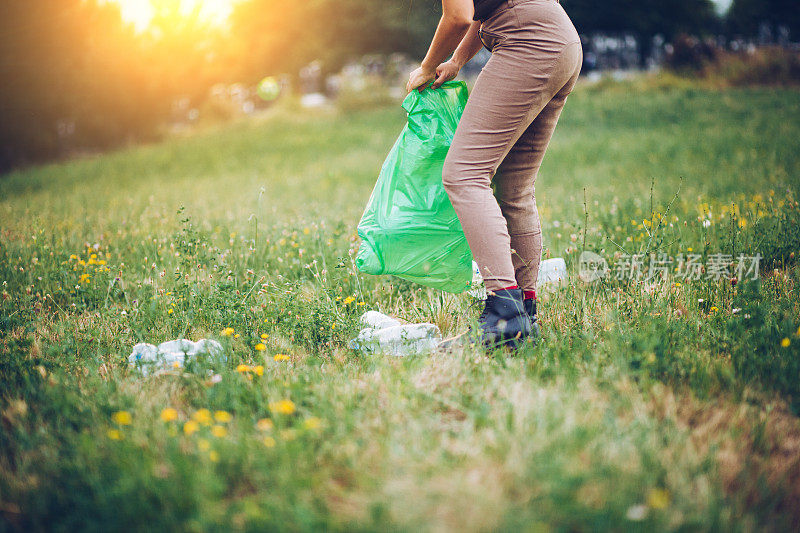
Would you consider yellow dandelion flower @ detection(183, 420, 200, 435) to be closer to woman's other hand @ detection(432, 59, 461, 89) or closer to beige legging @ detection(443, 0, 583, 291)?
beige legging @ detection(443, 0, 583, 291)

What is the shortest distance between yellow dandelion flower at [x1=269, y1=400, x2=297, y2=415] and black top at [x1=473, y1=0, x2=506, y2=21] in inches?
64.0

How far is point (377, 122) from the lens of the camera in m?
13.2

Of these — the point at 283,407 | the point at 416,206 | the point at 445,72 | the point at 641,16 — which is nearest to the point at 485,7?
the point at 445,72

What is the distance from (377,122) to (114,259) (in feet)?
32.9

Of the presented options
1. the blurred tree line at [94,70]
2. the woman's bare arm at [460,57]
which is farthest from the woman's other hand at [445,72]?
the blurred tree line at [94,70]

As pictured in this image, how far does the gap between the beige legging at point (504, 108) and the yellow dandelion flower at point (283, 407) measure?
0.94 meters

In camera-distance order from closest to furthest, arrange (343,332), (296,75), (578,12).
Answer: (343,332) → (578,12) → (296,75)

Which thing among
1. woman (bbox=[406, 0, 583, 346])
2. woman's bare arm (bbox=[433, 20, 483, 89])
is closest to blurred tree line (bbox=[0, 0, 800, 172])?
woman's bare arm (bbox=[433, 20, 483, 89])

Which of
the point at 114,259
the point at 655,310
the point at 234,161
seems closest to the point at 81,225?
the point at 114,259

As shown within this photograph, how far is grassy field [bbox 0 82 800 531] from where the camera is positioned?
4.53 feet

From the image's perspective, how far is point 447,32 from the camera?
209cm

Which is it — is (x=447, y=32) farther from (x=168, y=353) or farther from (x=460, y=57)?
(x=168, y=353)

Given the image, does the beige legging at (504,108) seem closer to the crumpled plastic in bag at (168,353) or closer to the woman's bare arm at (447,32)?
the woman's bare arm at (447,32)

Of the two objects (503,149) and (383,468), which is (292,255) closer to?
(503,149)
